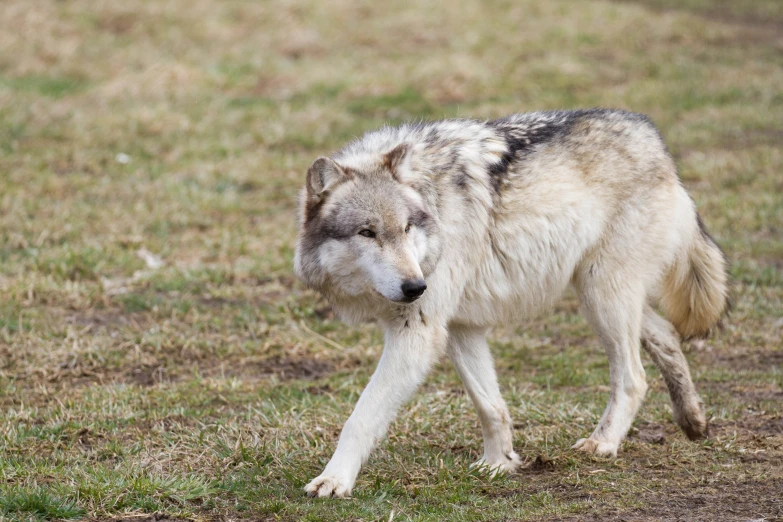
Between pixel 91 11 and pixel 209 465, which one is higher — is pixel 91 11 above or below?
Answer: above

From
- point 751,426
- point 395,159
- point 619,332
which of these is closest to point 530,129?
point 395,159

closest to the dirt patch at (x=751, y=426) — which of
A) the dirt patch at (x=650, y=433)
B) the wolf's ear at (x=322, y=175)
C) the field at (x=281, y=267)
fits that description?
the field at (x=281, y=267)

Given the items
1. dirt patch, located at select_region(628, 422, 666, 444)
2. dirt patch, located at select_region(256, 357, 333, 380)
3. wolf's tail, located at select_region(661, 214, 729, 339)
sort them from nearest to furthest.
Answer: dirt patch, located at select_region(628, 422, 666, 444) → wolf's tail, located at select_region(661, 214, 729, 339) → dirt patch, located at select_region(256, 357, 333, 380)

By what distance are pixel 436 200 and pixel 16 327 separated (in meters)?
3.69

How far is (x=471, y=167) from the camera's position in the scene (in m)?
4.83

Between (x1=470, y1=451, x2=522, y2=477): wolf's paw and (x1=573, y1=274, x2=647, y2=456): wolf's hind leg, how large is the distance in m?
Result: 0.53

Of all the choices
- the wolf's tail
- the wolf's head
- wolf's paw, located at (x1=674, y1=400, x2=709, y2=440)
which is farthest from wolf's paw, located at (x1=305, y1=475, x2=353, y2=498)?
the wolf's tail

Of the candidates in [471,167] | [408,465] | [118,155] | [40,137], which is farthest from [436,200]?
[40,137]

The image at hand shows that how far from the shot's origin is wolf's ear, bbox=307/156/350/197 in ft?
14.6

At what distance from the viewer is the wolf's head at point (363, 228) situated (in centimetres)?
432

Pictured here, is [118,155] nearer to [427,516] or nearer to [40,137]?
[40,137]

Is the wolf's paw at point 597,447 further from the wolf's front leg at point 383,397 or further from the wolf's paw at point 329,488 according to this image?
the wolf's paw at point 329,488

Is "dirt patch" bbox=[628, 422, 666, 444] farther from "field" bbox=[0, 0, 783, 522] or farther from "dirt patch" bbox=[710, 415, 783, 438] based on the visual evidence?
"dirt patch" bbox=[710, 415, 783, 438]

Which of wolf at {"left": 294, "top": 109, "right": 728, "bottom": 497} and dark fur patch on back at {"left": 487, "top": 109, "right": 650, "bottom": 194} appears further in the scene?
dark fur patch on back at {"left": 487, "top": 109, "right": 650, "bottom": 194}
